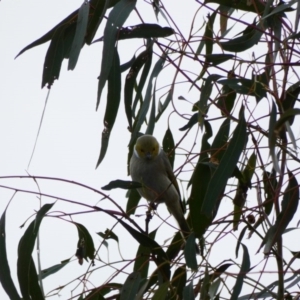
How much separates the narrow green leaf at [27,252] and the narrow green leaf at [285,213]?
748mm

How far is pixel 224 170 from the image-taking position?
83.8 inches

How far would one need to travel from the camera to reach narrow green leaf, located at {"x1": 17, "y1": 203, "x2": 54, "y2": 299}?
235 centimetres

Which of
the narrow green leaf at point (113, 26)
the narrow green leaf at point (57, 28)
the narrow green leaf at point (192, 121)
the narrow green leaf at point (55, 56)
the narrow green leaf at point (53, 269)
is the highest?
the narrow green leaf at point (57, 28)

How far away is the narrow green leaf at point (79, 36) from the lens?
83.0 inches

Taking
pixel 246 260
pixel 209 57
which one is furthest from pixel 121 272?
pixel 209 57

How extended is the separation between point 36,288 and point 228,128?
3.11ft

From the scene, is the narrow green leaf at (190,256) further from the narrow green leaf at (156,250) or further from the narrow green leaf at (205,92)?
the narrow green leaf at (205,92)

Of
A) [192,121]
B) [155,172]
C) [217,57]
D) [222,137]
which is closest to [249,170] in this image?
[222,137]

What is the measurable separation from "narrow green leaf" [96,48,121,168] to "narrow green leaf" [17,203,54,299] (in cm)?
29

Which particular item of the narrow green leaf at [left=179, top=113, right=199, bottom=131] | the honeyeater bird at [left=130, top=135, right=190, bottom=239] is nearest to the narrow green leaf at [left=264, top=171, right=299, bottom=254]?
the narrow green leaf at [left=179, top=113, right=199, bottom=131]

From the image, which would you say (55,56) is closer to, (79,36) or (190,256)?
(79,36)

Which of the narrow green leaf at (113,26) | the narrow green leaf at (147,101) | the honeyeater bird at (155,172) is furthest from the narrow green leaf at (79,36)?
the honeyeater bird at (155,172)

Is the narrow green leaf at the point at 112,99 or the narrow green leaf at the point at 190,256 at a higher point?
the narrow green leaf at the point at 112,99

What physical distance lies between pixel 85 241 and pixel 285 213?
848mm
